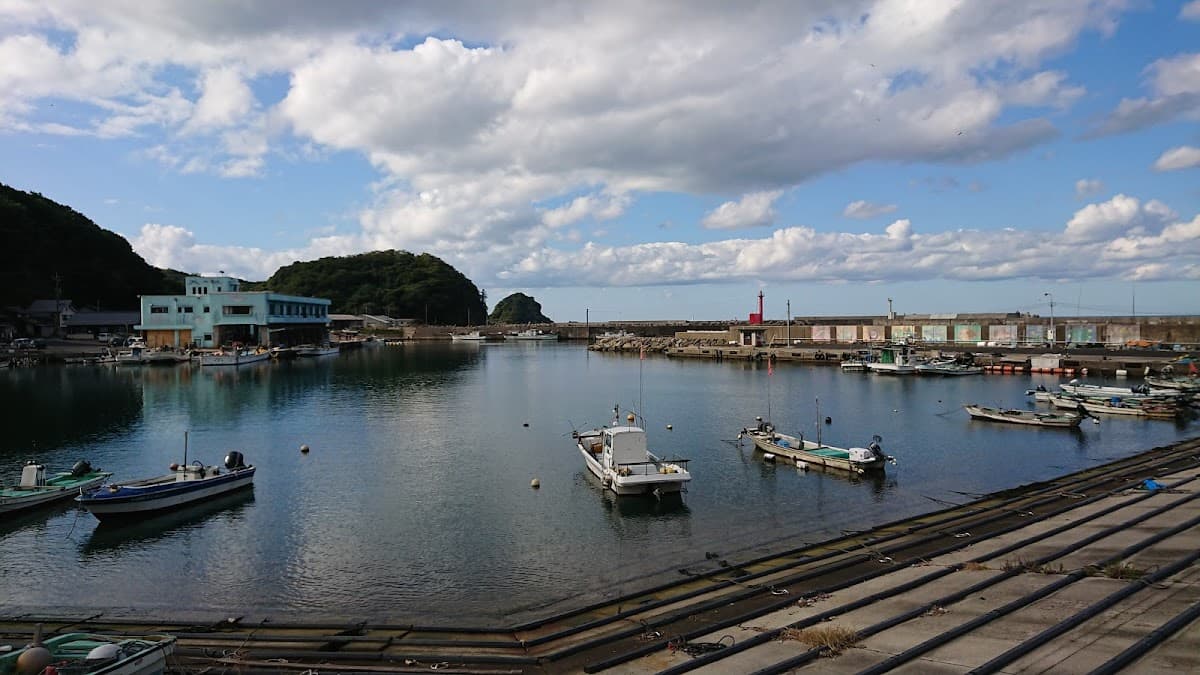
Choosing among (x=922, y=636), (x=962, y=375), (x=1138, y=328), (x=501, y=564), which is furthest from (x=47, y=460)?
(x=1138, y=328)

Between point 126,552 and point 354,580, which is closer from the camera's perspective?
point 354,580

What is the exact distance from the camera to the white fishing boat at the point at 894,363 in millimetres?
70250

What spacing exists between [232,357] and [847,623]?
87366mm

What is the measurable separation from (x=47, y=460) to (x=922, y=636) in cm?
3614

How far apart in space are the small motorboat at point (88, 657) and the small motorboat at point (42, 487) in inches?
582

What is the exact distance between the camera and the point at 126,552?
66.0 feet

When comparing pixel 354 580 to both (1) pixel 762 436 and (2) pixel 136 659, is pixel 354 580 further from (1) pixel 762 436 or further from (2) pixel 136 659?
(1) pixel 762 436

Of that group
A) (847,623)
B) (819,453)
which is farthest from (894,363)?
(847,623)

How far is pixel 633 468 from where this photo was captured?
2581 cm

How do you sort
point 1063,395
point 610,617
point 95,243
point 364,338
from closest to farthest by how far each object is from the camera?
point 610,617
point 1063,395
point 95,243
point 364,338

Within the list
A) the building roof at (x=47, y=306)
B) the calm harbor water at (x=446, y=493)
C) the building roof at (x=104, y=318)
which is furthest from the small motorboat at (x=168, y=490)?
the building roof at (x=47, y=306)

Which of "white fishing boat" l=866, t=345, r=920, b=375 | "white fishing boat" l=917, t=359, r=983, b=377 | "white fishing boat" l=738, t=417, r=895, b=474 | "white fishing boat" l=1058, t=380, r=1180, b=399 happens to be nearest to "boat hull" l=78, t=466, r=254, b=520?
"white fishing boat" l=738, t=417, r=895, b=474

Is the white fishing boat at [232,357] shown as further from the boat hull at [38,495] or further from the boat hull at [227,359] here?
the boat hull at [38,495]

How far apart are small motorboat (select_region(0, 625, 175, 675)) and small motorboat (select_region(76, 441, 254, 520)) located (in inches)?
498
